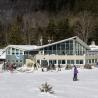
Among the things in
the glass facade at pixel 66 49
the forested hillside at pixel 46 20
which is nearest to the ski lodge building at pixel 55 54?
the glass facade at pixel 66 49

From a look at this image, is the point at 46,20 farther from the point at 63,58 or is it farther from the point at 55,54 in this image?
the point at 63,58

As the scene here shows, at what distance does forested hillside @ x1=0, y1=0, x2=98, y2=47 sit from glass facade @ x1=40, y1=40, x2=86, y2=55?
71.8ft

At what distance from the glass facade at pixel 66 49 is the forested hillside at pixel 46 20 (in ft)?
71.8

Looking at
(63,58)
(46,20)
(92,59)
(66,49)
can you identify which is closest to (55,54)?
(63,58)

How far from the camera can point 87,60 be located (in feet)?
191

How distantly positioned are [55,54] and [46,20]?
77737 mm

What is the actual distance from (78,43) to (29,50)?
753 cm

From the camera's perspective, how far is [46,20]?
13500 cm

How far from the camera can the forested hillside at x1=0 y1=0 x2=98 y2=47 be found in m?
94.1

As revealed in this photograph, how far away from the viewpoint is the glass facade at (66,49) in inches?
2301

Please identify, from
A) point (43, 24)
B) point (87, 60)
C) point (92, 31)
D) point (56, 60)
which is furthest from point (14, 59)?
point (43, 24)

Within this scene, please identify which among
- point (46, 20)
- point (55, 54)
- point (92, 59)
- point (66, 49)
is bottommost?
point (92, 59)

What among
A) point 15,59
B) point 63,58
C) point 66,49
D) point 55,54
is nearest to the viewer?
point 63,58

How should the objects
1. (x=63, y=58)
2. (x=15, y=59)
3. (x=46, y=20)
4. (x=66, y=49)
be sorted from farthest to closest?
1. (x=46, y=20)
2. (x=66, y=49)
3. (x=15, y=59)
4. (x=63, y=58)
